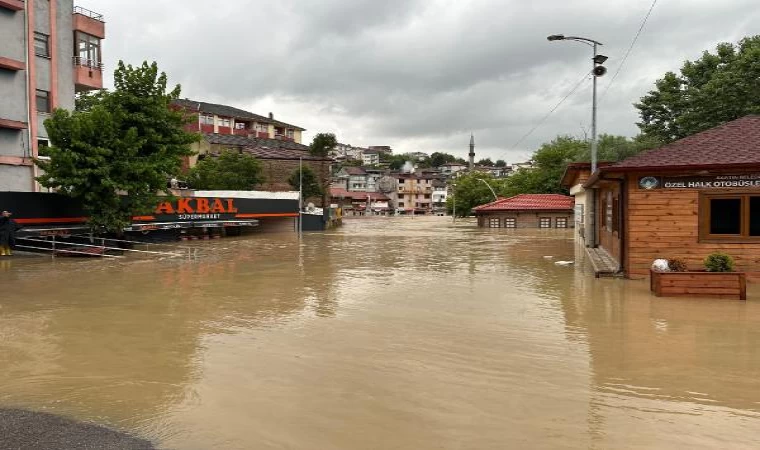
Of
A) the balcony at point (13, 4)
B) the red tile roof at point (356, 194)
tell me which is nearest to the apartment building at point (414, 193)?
the red tile roof at point (356, 194)

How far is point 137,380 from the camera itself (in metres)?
6.62

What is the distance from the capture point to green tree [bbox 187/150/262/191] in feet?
179

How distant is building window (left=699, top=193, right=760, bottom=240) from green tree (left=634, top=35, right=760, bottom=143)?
23889 mm

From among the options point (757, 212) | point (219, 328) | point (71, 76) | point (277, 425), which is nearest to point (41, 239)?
point (71, 76)

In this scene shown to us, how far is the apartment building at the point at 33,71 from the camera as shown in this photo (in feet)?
96.8

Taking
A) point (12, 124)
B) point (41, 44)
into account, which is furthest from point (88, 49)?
point (12, 124)

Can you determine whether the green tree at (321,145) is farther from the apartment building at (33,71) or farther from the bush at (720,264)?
the bush at (720,264)

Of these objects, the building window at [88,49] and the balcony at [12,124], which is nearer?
the balcony at [12,124]

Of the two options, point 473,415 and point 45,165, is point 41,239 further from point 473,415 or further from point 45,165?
point 473,415

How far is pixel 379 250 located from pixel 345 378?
20.8m

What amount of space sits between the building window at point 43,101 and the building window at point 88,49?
10.2ft

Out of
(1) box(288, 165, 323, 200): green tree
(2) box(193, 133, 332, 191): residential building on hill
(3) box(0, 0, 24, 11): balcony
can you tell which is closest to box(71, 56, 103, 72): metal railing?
(3) box(0, 0, 24, 11): balcony

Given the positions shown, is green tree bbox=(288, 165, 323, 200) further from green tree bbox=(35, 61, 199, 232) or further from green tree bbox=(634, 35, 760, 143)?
green tree bbox=(35, 61, 199, 232)

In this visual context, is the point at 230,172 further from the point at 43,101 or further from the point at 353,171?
the point at 353,171
